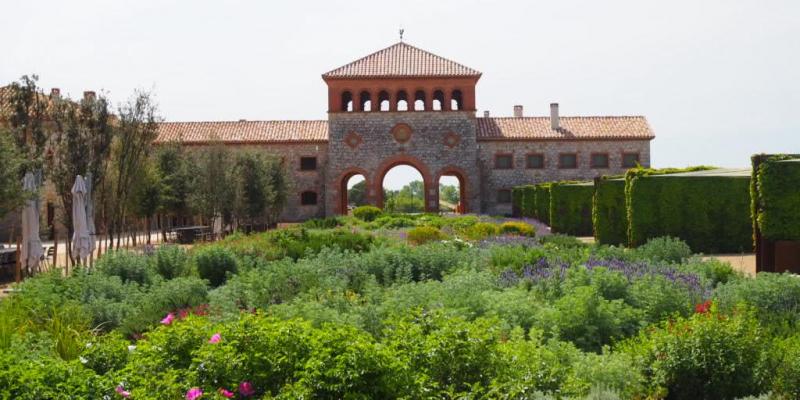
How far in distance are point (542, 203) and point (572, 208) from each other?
5.61 metres

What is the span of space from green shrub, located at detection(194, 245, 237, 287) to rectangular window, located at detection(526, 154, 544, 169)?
31065 millimetres

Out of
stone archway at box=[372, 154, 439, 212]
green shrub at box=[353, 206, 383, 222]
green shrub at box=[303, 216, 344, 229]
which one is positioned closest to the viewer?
green shrub at box=[303, 216, 344, 229]

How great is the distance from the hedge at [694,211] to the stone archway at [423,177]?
21.4 metres

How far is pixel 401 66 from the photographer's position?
41188 mm

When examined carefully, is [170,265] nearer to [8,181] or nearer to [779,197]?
[8,181]

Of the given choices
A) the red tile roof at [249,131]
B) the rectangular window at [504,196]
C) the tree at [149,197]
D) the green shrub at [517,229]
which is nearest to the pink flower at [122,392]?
the green shrub at [517,229]

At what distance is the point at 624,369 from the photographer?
5.41 meters

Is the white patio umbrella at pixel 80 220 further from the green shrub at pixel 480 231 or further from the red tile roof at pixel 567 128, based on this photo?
the red tile roof at pixel 567 128

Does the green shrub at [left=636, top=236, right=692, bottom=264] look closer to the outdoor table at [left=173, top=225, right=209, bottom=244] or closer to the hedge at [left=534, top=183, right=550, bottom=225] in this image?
the hedge at [left=534, top=183, right=550, bottom=225]

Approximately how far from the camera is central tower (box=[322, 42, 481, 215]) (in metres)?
40.3

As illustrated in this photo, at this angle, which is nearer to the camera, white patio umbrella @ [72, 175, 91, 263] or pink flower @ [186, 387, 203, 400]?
pink flower @ [186, 387, 203, 400]

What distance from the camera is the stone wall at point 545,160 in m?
41.5

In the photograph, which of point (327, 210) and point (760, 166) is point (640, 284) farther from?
point (327, 210)

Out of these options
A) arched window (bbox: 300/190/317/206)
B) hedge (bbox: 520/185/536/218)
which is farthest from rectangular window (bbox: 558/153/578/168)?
arched window (bbox: 300/190/317/206)
